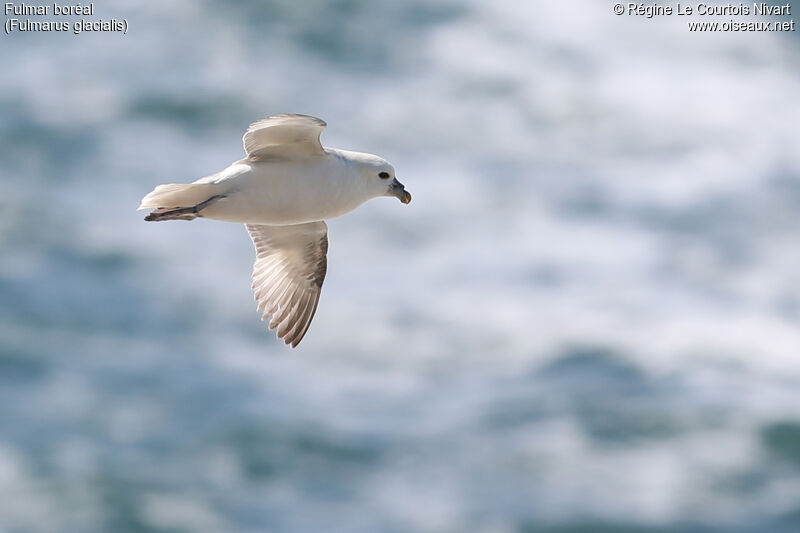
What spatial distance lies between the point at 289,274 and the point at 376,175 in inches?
75.3

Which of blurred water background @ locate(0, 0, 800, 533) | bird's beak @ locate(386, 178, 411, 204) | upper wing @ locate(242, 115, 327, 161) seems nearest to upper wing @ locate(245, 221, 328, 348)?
bird's beak @ locate(386, 178, 411, 204)

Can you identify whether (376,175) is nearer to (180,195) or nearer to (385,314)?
(180,195)

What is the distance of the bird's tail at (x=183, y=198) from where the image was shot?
35.6 ft

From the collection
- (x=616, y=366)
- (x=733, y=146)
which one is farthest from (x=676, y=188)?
(x=616, y=366)

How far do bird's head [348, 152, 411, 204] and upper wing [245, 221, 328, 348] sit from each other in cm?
155

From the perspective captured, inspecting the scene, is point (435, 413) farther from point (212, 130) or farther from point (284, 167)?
point (284, 167)

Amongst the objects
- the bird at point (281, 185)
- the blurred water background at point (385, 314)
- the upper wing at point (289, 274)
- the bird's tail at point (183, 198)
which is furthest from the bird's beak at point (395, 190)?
the blurred water background at point (385, 314)

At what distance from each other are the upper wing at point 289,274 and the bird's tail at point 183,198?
1907 mm

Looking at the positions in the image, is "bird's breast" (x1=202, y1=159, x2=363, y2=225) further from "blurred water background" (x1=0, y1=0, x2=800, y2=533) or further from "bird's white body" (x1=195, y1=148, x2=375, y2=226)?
"blurred water background" (x1=0, y1=0, x2=800, y2=533)

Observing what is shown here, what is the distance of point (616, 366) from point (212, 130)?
22.5 metres

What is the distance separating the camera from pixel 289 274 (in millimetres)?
13078

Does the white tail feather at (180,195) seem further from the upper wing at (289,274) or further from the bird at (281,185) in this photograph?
the upper wing at (289,274)

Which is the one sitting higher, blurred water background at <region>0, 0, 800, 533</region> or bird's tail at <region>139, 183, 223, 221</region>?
blurred water background at <region>0, 0, 800, 533</region>

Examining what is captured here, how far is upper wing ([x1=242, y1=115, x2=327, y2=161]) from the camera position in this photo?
1070 centimetres
